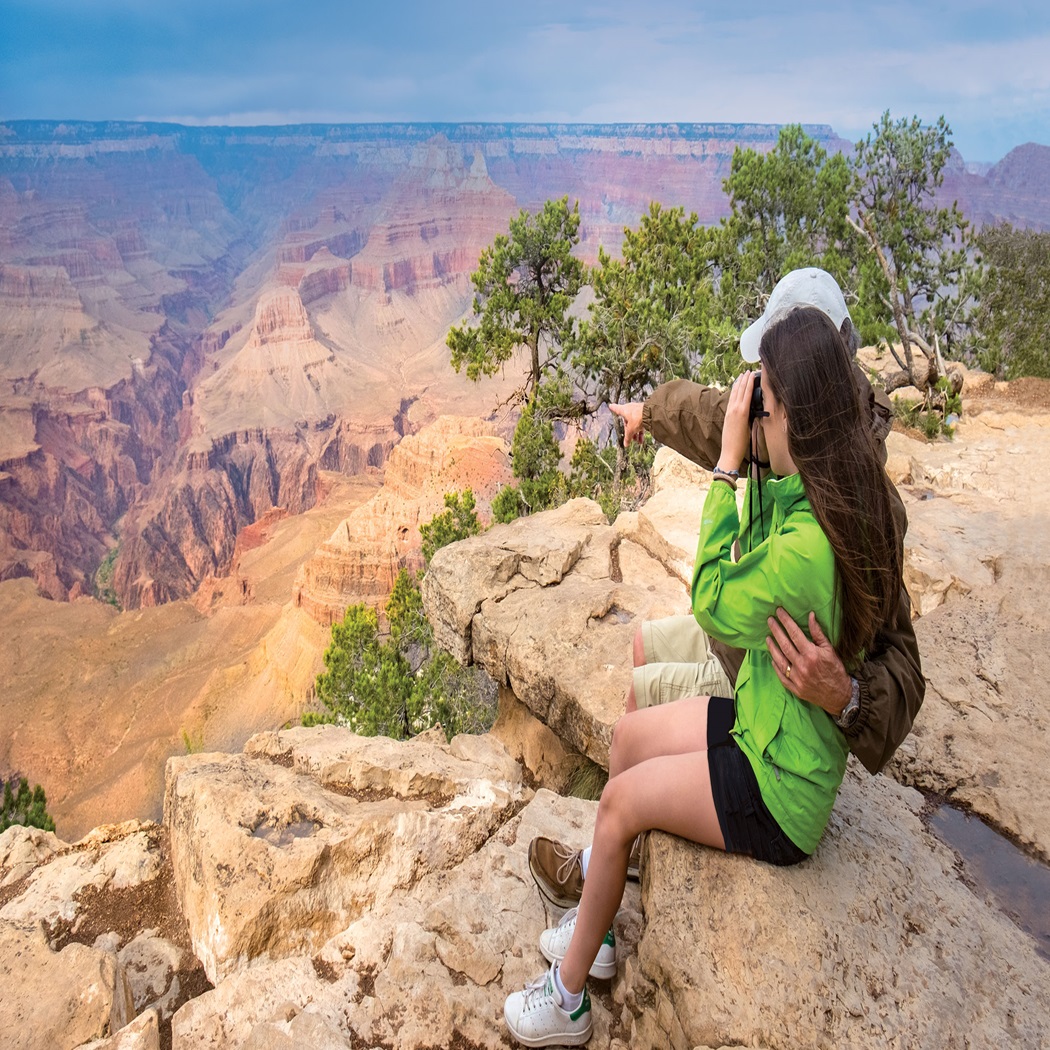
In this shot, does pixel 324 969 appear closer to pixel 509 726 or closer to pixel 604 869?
pixel 604 869

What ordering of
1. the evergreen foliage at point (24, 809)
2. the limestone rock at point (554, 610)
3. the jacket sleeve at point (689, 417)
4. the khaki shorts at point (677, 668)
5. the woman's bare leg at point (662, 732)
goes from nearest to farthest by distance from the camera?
the woman's bare leg at point (662, 732), the khaki shorts at point (677, 668), the jacket sleeve at point (689, 417), the limestone rock at point (554, 610), the evergreen foliage at point (24, 809)

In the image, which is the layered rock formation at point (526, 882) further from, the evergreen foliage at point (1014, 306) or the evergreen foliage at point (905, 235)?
the evergreen foliage at point (1014, 306)

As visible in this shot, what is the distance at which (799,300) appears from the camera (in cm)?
216

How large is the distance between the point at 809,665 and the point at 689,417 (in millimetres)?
1412

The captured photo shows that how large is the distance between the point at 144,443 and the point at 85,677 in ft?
204

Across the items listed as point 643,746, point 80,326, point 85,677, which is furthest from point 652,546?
point 80,326

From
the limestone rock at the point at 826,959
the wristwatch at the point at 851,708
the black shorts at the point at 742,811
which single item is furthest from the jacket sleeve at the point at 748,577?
the limestone rock at the point at 826,959

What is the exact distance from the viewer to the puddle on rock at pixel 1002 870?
256cm

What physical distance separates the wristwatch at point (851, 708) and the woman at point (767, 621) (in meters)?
0.05

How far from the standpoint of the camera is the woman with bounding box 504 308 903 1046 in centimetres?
193

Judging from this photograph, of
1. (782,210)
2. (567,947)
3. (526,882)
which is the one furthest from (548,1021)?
(782,210)

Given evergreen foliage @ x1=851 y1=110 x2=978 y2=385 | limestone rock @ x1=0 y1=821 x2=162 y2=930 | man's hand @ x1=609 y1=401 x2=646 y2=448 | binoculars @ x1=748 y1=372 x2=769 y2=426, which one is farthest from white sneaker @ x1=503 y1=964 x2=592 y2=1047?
evergreen foliage @ x1=851 y1=110 x2=978 y2=385

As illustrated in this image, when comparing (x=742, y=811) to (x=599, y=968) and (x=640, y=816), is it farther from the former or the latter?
(x=599, y=968)

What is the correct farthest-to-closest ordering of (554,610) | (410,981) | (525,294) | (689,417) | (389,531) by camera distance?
(389,531), (525,294), (554,610), (689,417), (410,981)
